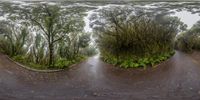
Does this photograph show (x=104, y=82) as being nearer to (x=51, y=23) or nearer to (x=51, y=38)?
(x=51, y=38)

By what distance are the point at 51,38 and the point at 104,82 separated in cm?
87

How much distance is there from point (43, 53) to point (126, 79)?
3.60 ft

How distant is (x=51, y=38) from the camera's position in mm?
4160

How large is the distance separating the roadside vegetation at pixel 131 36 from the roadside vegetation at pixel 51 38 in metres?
0.22

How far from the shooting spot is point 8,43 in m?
4.23

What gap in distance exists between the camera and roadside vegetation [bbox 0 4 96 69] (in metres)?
4.15

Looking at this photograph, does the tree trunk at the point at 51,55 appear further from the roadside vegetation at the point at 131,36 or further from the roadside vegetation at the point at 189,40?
the roadside vegetation at the point at 189,40

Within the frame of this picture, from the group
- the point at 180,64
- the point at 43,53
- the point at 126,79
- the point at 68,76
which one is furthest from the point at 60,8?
the point at 180,64

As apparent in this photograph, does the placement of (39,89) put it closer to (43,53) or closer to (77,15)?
(43,53)

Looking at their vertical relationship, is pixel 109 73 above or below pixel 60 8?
below

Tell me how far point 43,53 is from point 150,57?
136 centimetres

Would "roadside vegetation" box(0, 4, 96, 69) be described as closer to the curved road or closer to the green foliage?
the curved road

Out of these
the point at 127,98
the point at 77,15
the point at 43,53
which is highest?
the point at 77,15

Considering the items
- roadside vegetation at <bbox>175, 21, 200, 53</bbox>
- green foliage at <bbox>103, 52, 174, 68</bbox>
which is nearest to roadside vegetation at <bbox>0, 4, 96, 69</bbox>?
green foliage at <bbox>103, 52, 174, 68</bbox>
